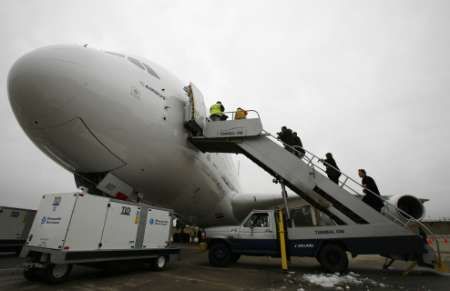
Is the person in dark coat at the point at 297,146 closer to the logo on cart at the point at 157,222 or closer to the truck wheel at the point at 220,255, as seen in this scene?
the truck wheel at the point at 220,255

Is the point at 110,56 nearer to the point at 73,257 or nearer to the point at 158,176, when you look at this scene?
the point at 158,176

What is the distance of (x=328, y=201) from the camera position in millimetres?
8070

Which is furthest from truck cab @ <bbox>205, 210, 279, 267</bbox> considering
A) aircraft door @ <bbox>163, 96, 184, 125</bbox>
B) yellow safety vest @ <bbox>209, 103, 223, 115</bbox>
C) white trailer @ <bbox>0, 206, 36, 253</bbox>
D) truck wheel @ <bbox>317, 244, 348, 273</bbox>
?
white trailer @ <bbox>0, 206, 36, 253</bbox>

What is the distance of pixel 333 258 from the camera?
6922 millimetres

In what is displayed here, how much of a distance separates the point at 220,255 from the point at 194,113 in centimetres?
457

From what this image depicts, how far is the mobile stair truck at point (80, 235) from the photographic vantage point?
5117 millimetres

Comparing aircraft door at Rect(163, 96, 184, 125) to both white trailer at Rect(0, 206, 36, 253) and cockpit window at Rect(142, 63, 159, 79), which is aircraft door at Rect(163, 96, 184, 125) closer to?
cockpit window at Rect(142, 63, 159, 79)

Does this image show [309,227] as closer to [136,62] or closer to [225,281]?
[225,281]

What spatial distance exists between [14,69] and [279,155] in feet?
23.1

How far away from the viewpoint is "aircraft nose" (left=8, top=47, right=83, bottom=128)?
4785 millimetres

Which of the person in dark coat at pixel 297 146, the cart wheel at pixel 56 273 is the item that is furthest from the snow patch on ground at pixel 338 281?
the cart wheel at pixel 56 273

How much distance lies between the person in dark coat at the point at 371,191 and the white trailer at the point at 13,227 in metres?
13.2

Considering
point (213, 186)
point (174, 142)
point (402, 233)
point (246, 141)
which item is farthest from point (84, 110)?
point (402, 233)

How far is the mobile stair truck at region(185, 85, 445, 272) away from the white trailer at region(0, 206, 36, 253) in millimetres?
8167
